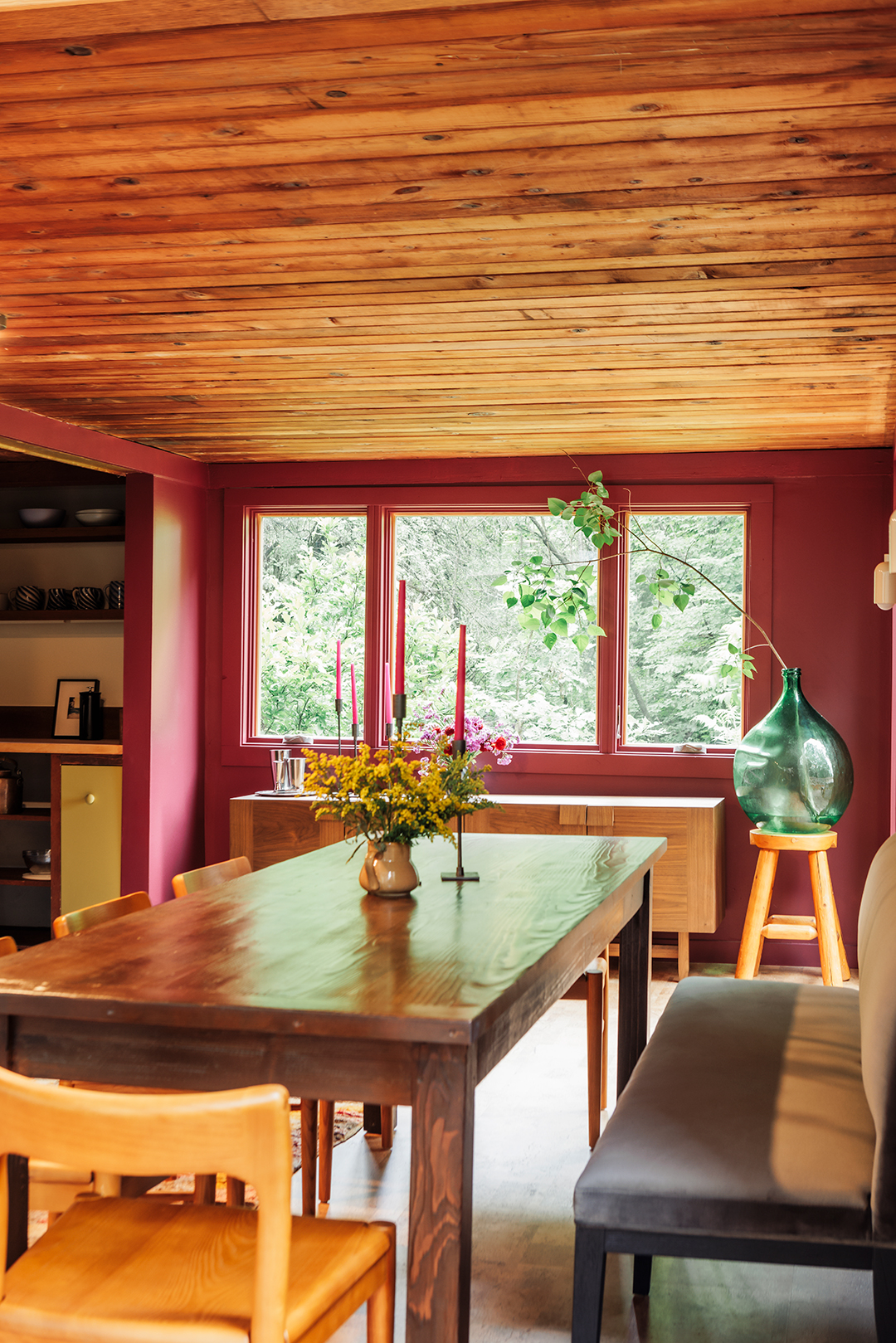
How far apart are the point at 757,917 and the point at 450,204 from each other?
301 centimetres

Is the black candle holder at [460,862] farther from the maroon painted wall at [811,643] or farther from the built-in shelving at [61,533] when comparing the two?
the built-in shelving at [61,533]

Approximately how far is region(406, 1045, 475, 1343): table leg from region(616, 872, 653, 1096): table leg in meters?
1.87

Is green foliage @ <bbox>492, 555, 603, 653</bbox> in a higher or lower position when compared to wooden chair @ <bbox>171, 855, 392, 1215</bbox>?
higher

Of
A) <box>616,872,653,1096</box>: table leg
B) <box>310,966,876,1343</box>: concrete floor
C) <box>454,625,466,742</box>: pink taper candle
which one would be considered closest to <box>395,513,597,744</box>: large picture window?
<box>616,872,653,1096</box>: table leg

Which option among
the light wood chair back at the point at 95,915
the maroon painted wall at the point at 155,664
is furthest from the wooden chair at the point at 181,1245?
the maroon painted wall at the point at 155,664

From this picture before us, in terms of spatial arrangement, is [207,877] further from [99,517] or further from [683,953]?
[99,517]

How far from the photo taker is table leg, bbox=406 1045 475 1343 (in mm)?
1579

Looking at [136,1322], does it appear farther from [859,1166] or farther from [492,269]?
[492,269]

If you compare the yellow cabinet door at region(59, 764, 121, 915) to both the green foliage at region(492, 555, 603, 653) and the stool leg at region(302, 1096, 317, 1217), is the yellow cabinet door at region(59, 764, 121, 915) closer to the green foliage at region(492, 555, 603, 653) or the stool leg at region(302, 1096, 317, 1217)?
the green foliage at region(492, 555, 603, 653)

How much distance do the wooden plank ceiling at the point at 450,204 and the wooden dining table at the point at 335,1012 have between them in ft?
4.94

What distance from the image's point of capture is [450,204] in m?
2.72

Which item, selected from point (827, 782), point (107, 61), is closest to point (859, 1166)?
point (107, 61)

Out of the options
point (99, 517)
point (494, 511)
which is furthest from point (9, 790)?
point (494, 511)

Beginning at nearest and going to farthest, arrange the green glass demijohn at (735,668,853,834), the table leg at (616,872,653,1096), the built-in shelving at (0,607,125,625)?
the table leg at (616,872,653,1096), the green glass demijohn at (735,668,853,834), the built-in shelving at (0,607,125,625)
